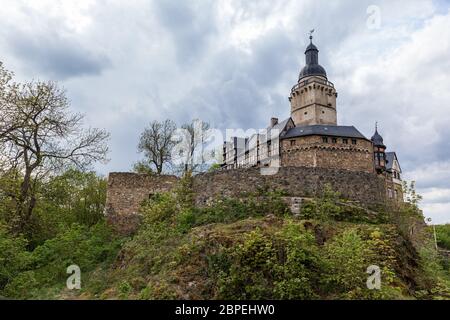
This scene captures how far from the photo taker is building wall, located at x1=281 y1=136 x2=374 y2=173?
1481 inches

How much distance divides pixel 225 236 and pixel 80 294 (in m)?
5.06

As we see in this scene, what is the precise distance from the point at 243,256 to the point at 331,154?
30771 millimetres

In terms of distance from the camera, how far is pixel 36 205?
18.3m

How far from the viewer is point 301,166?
1709 cm

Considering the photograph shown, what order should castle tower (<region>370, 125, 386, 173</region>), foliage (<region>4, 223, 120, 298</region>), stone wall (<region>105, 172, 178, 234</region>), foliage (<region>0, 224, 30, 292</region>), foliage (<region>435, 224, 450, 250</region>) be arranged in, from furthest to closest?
castle tower (<region>370, 125, 386, 173</region>)
foliage (<region>435, 224, 450, 250</region>)
stone wall (<region>105, 172, 178, 234</region>)
foliage (<region>0, 224, 30, 292</region>)
foliage (<region>4, 223, 120, 298</region>)

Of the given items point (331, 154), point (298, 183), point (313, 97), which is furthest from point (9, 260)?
point (313, 97)

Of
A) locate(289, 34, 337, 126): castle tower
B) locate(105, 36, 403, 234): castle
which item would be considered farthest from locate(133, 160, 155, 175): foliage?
locate(289, 34, 337, 126): castle tower

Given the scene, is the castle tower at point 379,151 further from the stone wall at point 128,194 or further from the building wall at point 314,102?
the stone wall at point 128,194

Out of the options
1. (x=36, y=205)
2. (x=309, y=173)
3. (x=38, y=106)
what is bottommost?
(x=36, y=205)

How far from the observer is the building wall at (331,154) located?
3762cm

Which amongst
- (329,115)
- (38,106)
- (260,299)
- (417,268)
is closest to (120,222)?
(38,106)

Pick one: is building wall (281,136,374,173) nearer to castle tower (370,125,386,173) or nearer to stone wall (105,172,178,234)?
castle tower (370,125,386,173)

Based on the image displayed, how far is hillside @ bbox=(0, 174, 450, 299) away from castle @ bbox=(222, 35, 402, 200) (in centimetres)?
2125
